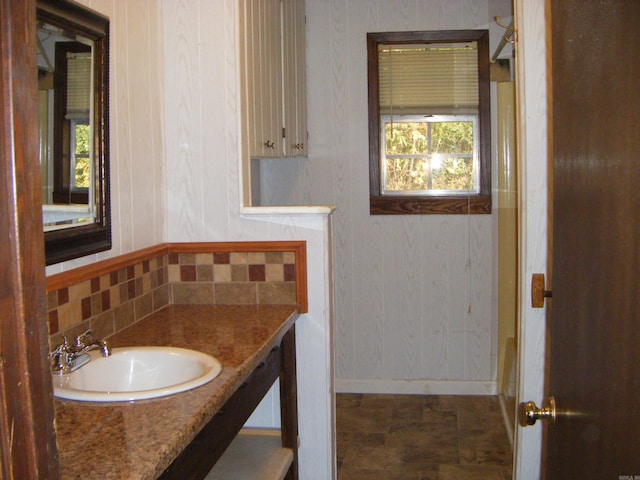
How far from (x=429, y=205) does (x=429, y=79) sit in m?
0.72

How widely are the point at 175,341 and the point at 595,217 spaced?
1.37 m

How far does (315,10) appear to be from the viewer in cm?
393

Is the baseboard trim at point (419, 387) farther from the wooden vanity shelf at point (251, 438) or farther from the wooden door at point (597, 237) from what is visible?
the wooden door at point (597, 237)

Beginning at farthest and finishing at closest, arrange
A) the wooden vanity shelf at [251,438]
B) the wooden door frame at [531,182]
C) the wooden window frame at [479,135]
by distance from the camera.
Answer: the wooden window frame at [479,135] < the wooden door frame at [531,182] < the wooden vanity shelf at [251,438]

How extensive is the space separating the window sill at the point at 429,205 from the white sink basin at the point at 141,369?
2.33 metres

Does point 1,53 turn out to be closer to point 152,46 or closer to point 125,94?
point 125,94

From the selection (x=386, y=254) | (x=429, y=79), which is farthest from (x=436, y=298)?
(x=429, y=79)

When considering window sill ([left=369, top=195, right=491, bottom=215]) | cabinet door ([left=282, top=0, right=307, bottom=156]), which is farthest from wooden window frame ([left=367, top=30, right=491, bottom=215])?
cabinet door ([left=282, top=0, right=307, bottom=156])

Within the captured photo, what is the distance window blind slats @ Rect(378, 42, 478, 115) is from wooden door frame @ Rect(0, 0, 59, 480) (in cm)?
355

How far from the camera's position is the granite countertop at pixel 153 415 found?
113 centimetres

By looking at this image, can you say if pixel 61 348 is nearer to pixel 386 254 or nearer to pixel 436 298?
pixel 386 254

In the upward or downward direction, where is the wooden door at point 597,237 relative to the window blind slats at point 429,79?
downward

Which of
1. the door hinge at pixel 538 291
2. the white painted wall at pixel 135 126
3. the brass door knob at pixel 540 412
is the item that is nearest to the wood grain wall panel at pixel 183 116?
the white painted wall at pixel 135 126

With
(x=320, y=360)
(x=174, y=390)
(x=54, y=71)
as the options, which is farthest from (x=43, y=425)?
(x=320, y=360)
